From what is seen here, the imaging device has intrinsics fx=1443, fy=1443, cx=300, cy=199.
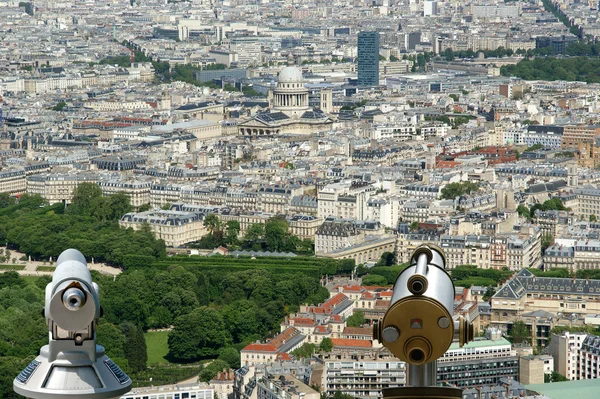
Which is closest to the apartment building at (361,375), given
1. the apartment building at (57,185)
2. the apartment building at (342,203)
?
the apartment building at (342,203)

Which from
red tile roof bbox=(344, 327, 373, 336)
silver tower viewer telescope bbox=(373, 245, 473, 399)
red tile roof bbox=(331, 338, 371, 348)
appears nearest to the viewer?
silver tower viewer telescope bbox=(373, 245, 473, 399)

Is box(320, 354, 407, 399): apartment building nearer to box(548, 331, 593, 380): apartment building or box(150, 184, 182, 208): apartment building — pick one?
box(548, 331, 593, 380): apartment building

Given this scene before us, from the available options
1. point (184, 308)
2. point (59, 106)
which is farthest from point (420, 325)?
point (59, 106)

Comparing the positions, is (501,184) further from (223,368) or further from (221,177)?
(223,368)

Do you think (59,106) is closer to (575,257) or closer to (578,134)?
(578,134)

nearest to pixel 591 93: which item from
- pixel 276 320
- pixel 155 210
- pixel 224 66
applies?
pixel 224 66

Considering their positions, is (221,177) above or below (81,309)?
below

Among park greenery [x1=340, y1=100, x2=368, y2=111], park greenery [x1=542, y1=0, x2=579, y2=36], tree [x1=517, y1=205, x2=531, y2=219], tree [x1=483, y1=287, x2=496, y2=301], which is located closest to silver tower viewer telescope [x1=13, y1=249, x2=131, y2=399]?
tree [x1=483, y1=287, x2=496, y2=301]
